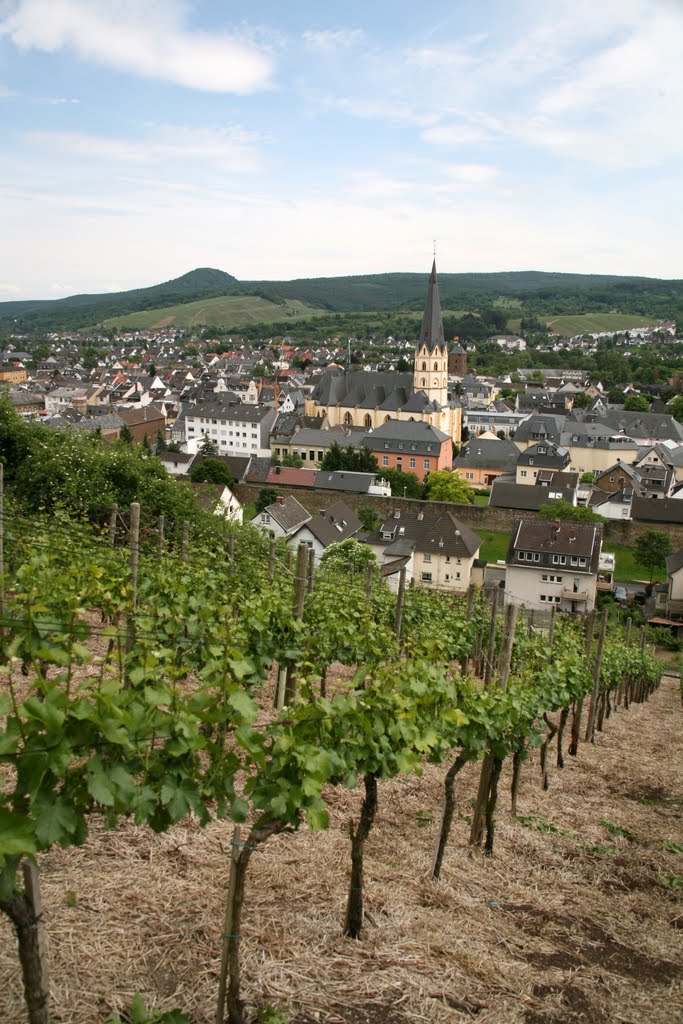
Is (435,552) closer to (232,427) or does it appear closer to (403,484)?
(403,484)

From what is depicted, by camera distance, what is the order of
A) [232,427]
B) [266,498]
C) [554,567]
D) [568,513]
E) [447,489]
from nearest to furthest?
1. [554,567]
2. [568,513]
3. [266,498]
4. [447,489]
5. [232,427]

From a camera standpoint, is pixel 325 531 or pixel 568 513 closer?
Result: pixel 325 531

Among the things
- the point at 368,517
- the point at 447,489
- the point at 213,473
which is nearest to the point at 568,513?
the point at 447,489

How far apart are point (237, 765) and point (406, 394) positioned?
A: 77.7 meters

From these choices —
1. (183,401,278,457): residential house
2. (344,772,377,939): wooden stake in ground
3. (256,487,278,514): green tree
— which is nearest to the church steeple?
(183,401,278,457): residential house

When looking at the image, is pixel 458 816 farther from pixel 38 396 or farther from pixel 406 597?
pixel 38 396

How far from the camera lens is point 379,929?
17.6 feet

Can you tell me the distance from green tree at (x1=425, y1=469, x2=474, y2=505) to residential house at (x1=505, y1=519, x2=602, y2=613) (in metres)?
17.9

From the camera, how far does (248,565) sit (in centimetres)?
1394

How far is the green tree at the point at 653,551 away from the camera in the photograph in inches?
1759

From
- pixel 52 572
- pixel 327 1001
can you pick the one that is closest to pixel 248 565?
pixel 52 572

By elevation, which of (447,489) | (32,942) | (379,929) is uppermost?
(32,942)

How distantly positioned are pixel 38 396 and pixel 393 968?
365 feet

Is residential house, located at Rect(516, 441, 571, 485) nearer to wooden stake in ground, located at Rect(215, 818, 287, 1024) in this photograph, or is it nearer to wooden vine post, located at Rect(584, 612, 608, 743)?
wooden vine post, located at Rect(584, 612, 608, 743)
